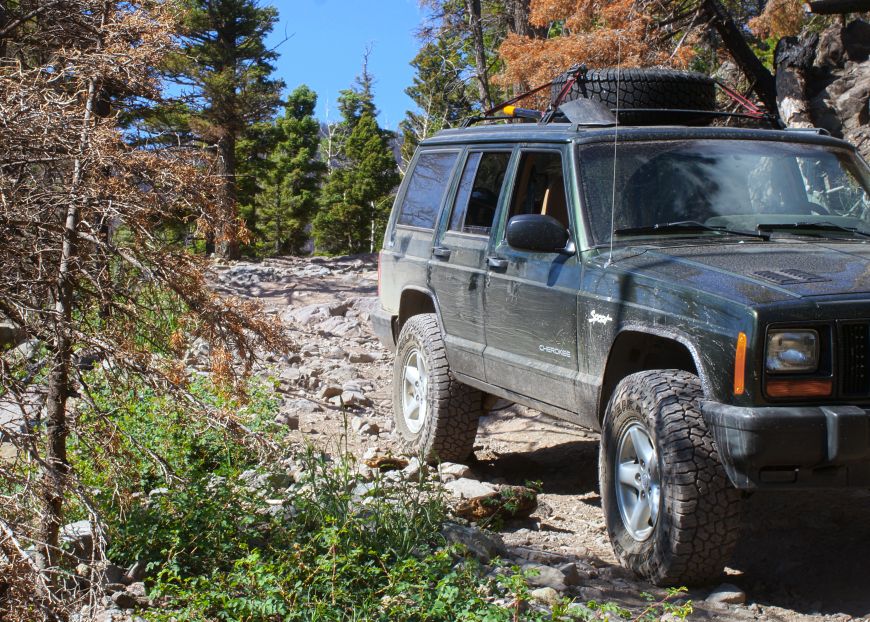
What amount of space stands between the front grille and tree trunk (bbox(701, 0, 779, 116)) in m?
14.1

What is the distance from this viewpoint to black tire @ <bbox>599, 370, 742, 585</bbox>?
13.5 feet

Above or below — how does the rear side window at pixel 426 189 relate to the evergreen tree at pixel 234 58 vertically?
below

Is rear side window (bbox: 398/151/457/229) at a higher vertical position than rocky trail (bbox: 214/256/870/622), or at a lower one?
higher

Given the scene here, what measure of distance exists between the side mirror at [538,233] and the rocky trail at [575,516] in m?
1.34

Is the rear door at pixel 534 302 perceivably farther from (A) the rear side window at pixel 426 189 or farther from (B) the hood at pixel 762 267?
(A) the rear side window at pixel 426 189

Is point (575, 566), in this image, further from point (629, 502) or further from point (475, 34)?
point (475, 34)

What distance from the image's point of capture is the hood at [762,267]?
4.04m

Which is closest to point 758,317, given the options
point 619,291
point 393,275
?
point 619,291

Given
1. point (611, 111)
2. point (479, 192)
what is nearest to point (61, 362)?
point (479, 192)

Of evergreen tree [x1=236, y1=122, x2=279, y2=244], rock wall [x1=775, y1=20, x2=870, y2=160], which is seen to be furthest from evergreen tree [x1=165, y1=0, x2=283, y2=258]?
rock wall [x1=775, y1=20, x2=870, y2=160]

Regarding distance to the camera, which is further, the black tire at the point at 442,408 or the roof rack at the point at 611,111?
the black tire at the point at 442,408

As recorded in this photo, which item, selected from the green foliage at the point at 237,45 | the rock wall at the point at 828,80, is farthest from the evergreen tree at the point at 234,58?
the rock wall at the point at 828,80

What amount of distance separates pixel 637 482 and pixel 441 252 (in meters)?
2.45

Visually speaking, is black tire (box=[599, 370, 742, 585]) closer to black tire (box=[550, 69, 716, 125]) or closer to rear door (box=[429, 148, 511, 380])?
rear door (box=[429, 148, 511, 380])
